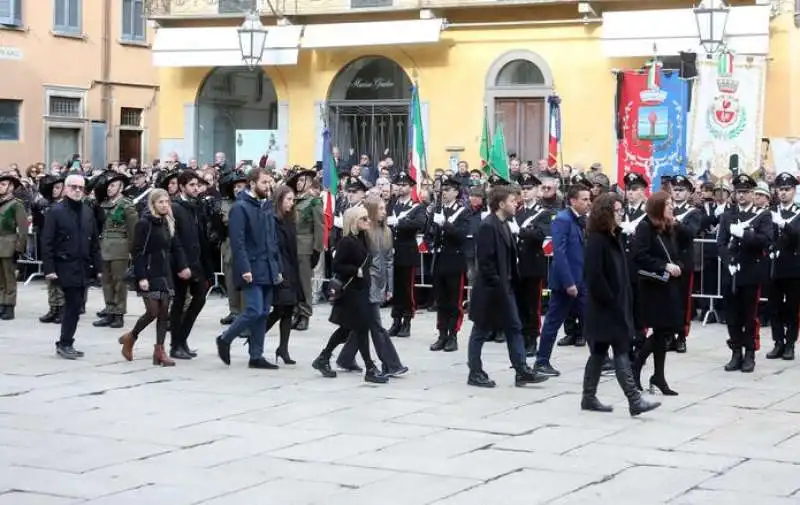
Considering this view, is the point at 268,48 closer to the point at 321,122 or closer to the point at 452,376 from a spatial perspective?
the point at 321,122

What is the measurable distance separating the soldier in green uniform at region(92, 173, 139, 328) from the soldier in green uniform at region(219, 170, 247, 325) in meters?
1.18

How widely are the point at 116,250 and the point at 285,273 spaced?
14.7ft

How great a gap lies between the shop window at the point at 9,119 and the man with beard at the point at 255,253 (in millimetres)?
23661

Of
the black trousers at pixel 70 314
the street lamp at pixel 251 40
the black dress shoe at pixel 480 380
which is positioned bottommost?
the black dress shoe at pixel 480 380

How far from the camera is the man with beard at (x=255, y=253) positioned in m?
13.9

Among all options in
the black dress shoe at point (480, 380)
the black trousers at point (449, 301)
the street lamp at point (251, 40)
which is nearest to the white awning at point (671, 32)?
the street lamp at point (251, 40)

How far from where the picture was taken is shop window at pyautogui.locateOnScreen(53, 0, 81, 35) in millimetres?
37969

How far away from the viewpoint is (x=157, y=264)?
1412cm

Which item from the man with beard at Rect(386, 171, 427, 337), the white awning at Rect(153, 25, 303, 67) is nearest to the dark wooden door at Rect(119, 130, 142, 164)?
the white awning at Rect(153, 25, 303, 67)

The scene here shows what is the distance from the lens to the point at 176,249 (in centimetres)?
1446

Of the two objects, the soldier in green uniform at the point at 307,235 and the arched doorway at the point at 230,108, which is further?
A: the arched doorway at the point at 230,108

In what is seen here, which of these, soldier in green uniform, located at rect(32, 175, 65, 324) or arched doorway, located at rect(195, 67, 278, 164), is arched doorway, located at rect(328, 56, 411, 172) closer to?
arched doorway, located at rect(195, 67, 278, 164)

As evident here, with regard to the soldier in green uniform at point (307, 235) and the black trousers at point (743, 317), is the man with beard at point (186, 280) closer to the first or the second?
the soldier in green uniform at point (307, 235)

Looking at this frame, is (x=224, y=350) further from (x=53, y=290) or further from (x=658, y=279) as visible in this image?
(x=53, y=290)
